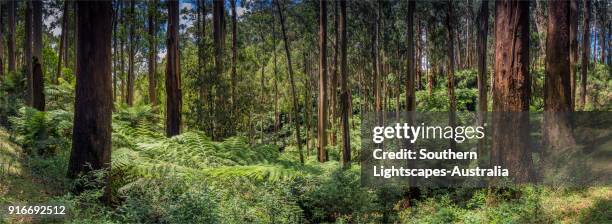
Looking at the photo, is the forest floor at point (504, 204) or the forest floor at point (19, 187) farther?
the forest floor at point (504, 204)

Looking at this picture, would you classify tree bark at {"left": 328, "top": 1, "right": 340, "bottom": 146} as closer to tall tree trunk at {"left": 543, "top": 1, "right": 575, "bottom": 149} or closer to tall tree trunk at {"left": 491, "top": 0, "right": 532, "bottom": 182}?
tall tree trunk at {"left": 543, "top": 1, "right": 575, "bottom": 149}

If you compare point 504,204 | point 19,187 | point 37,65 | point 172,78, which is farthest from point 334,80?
point 19,187

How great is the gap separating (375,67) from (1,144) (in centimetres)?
1984

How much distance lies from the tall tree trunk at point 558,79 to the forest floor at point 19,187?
931 cm

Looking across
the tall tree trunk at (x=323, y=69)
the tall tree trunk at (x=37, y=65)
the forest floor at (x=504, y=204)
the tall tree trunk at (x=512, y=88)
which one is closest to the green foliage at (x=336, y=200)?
the forest floor at (x=504, y=204)

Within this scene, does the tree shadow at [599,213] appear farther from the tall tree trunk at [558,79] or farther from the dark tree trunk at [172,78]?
the dark tree trunk at [172,78]

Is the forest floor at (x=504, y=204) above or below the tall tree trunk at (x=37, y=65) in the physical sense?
below

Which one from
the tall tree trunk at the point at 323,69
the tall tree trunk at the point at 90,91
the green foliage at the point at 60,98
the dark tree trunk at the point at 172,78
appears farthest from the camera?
the tall tree trunk at the point at 323,69

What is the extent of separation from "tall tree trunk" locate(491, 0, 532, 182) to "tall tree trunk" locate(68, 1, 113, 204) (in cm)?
615

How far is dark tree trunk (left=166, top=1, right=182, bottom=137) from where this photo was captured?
12056 millimetres

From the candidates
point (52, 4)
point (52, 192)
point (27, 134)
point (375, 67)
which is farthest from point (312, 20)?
point (52, 192)

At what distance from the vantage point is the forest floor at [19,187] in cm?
584

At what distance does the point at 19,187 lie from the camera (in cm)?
684

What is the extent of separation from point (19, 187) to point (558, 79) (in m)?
10.2
